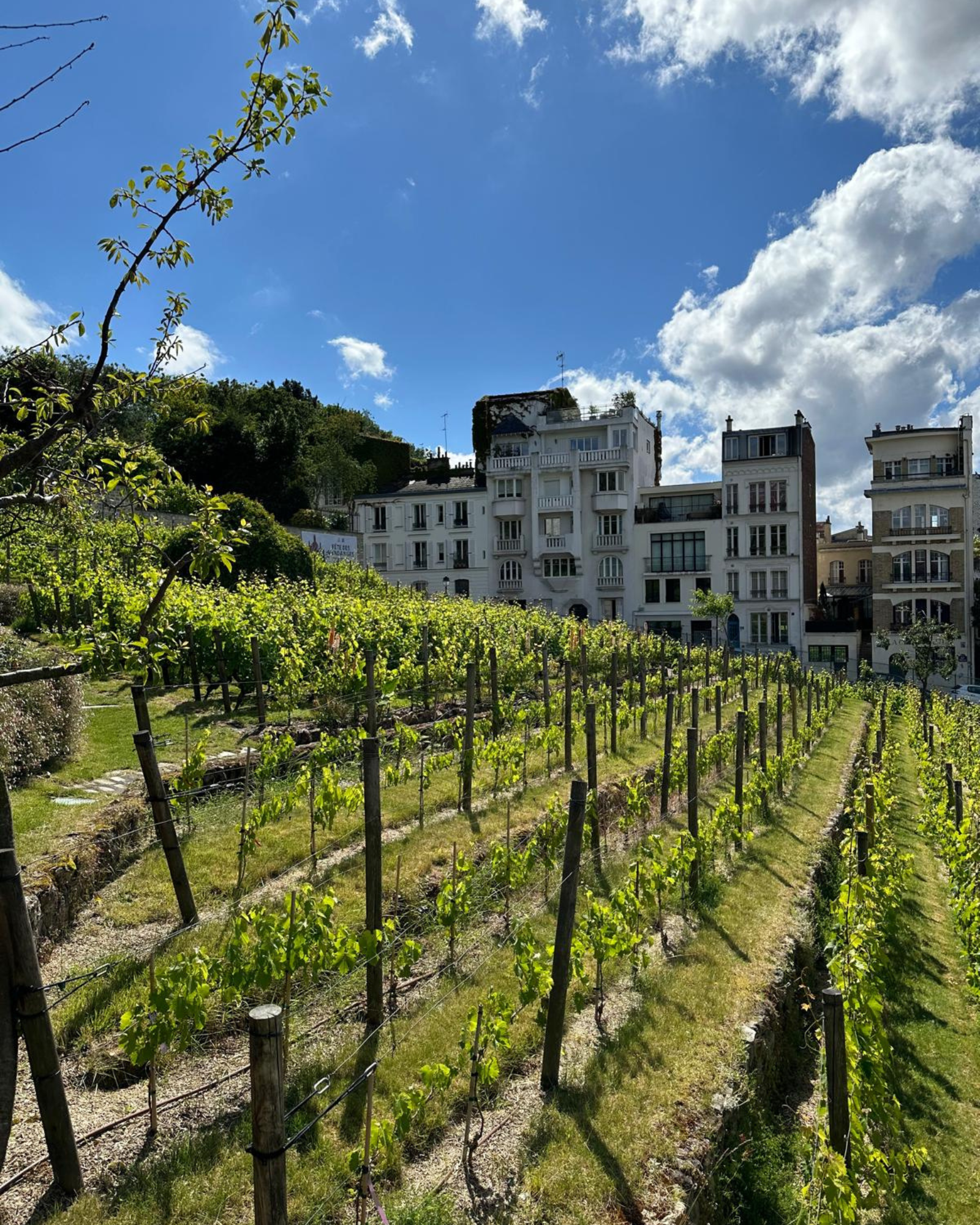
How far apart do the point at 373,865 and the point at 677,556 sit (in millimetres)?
40106

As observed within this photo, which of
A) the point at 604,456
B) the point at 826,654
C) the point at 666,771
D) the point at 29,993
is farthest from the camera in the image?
the point at 604,456

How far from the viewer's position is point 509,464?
46.0 metres

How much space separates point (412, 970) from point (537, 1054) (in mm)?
1218

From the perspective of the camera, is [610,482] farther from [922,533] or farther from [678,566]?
[922,533]

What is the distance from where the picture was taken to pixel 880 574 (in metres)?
40.0

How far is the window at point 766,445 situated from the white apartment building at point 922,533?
4.49m

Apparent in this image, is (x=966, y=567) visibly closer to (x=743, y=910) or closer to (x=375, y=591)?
(x=375, y=591)

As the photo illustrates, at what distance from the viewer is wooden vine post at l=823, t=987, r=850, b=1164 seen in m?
4.06

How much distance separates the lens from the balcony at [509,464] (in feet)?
150

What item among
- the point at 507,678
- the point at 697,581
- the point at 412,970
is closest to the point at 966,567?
the point at 697,581

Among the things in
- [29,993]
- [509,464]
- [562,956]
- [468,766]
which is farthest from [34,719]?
[509,464]

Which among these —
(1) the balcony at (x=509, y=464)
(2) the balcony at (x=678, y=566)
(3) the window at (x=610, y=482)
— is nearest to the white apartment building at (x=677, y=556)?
(2) the balcony at (x=678, y=566)

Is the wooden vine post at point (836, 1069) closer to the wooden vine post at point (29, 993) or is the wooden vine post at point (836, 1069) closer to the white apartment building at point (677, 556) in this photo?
the wooden vine post at point (29, 993)

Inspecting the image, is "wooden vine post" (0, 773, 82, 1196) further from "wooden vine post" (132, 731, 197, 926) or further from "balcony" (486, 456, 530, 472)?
"balcony" (486, 456, 530, 472)
